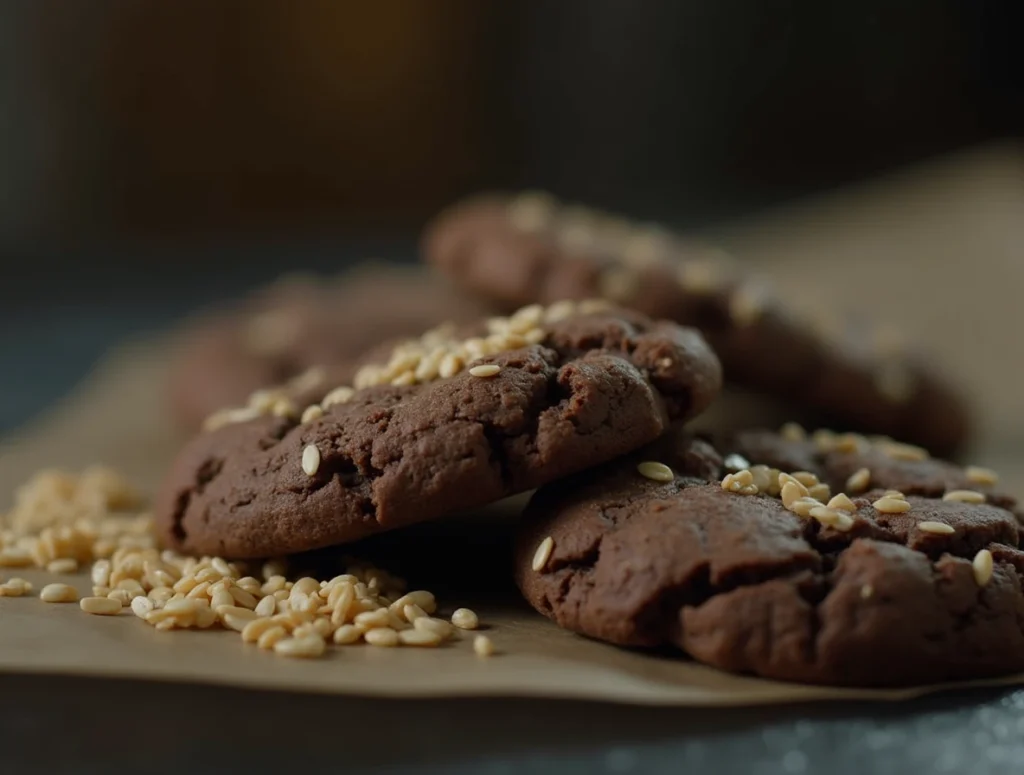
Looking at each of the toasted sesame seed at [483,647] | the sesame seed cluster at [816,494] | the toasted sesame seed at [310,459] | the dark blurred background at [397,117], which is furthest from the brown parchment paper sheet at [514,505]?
the dark blurred background at [397,117]

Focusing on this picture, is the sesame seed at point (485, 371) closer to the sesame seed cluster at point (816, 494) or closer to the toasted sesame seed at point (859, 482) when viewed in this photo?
the sesame seed cluster at point (816, 494)

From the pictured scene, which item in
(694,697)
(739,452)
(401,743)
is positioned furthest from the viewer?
(739,452)

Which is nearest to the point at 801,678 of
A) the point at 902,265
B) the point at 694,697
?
the point at 694,697

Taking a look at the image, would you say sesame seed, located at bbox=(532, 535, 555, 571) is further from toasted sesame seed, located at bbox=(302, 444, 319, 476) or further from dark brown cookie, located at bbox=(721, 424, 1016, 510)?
dark brown cookie, located at bbox=(721, 424, 1016, 510)

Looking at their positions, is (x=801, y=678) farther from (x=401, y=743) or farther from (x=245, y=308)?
(x=245, y=308)

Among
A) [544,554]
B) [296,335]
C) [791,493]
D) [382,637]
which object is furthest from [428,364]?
[296,335]

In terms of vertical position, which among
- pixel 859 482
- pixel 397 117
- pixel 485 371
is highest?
pixel 397 117

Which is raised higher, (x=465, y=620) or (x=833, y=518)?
(x=833, y=518)

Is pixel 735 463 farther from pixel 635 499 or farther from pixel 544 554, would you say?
pixel 544 554
